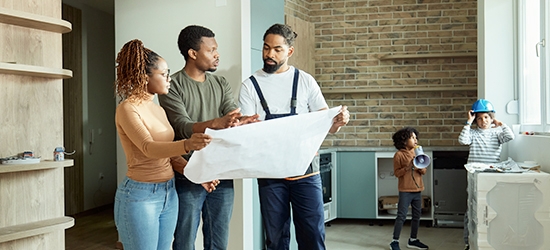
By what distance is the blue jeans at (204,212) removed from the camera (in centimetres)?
251

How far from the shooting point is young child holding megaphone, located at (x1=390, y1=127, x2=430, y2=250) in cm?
470

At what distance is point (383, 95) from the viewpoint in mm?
6340

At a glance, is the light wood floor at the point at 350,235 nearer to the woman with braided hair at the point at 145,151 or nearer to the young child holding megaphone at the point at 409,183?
the young child holding megaphone at the point at 409,183

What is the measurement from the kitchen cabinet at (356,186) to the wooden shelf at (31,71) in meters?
3.52

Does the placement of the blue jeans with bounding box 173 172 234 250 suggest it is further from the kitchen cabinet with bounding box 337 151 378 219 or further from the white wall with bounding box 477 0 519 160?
the kitchen cabinet with bounding box 337 151 378 219

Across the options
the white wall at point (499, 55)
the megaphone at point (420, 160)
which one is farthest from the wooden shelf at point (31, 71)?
the white wall at point (499, 55)

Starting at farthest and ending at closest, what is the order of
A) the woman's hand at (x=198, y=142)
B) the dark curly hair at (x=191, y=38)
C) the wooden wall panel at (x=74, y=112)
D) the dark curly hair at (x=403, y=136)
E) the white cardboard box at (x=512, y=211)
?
the wooden wall panel at (x=74, y=112), the dark curly hair at (x=403, y=136), the white cardboard box at (x=512, y=211), the dark curly hair at (x=191, y=38), the woman's hand at (x=198, y=142)

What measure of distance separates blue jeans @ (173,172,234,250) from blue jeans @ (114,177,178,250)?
323mm

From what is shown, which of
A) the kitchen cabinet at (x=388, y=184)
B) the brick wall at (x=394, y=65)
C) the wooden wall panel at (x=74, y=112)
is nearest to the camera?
the kitchen cabinet at (x=388, y=184)

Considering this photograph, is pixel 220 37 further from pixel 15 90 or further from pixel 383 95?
pixel 383 95

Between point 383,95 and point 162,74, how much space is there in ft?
14.6

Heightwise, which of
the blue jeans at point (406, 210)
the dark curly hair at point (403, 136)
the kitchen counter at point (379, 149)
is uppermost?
the dark curly hair at point (403, 136)

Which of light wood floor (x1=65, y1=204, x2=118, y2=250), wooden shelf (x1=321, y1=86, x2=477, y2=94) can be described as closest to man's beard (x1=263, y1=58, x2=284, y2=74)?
light wood floor (x1=65, y1=204, x2=118, y2=250)

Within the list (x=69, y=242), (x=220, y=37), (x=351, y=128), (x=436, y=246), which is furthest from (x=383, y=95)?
(x=69, y=242)
